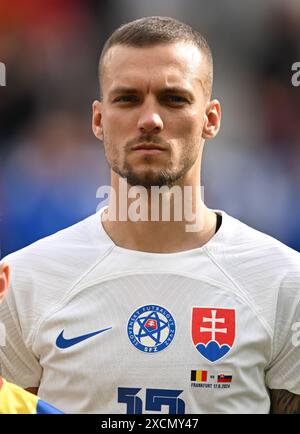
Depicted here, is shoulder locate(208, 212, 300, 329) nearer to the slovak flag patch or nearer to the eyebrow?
the slovak flag patch

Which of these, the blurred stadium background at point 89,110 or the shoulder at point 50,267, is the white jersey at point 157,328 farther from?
the blurred stadium background at point 89,110

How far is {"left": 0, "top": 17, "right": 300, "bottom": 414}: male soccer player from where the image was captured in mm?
2963

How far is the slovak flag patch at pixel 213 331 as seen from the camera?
3.00 metres

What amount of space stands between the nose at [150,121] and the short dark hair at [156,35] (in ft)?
0.93

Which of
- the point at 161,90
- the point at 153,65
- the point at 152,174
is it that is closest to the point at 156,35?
the point at 153,65

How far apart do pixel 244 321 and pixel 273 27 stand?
2.77 metres

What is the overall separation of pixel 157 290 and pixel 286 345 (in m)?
0.54

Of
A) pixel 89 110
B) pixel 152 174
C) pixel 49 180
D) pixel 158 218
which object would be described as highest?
pixel 89 110

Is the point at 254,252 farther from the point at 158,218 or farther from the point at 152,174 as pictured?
the point at 152,174

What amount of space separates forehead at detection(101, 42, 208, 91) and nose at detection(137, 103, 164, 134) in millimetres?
110

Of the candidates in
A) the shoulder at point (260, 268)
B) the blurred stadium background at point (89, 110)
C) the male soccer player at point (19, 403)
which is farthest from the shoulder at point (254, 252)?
the blurred stadium background at point (89, 110)

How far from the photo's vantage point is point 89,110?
502 cm

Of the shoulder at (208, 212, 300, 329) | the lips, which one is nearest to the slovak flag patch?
the shoulder at (208, 212, 300, 329)

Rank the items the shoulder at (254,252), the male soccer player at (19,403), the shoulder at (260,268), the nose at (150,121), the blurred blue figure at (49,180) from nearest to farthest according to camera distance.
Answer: the male soccer player at (19,403)
the nose at (150,121)
the shoulder at (260,268)
the shoulder at (254,252)
the blurred blue figure at (49,180)
